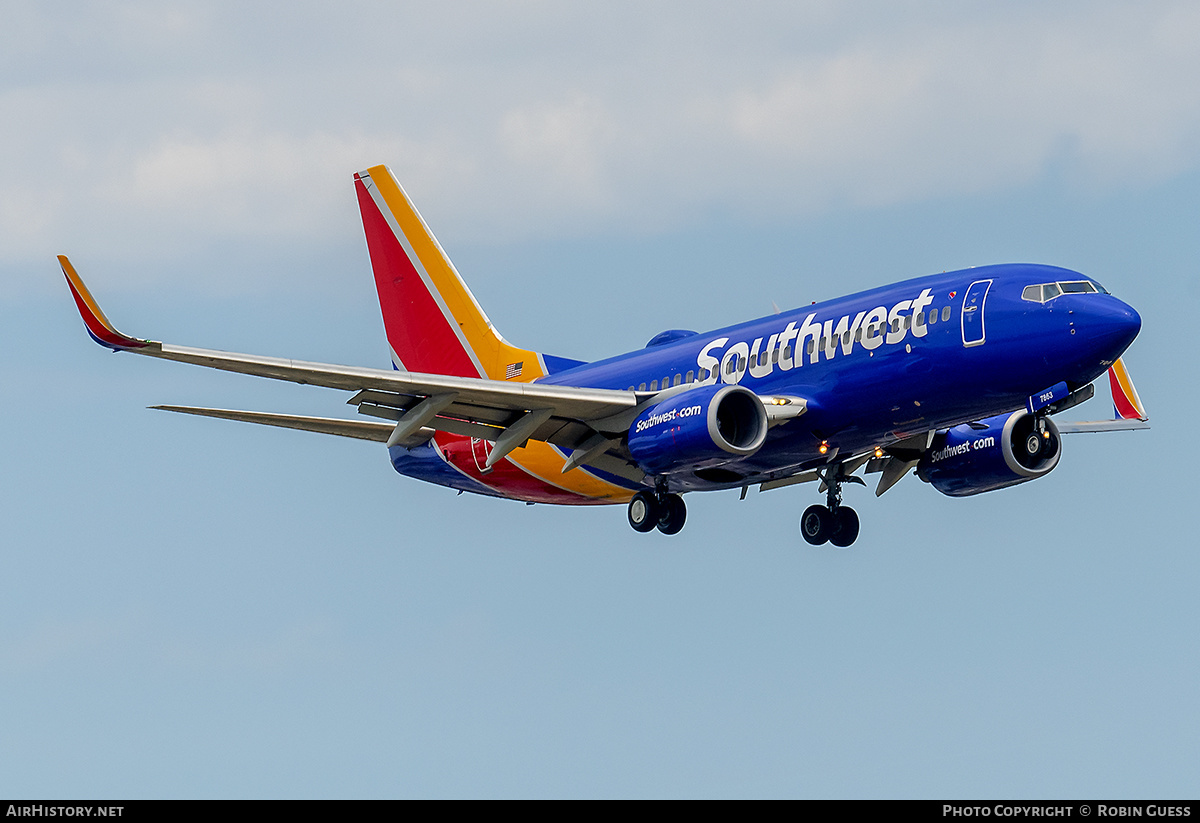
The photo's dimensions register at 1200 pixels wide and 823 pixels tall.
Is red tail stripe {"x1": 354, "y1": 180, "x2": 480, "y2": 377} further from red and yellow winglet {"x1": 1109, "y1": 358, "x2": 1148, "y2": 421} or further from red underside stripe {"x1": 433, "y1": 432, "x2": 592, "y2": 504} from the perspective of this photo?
red and yellow winglet {"x1": 1109, "y1": 358, "x2": 1148, "y2": 421}

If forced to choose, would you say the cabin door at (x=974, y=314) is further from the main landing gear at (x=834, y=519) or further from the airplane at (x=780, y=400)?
the main landing gear at (x=834, y=519)

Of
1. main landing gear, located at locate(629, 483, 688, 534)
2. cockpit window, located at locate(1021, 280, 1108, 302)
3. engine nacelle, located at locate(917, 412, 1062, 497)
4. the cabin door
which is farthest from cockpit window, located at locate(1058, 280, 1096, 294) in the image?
main landing gear, located at locate(629, 483, 688, 534)

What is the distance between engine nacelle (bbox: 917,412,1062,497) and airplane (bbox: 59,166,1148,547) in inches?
1.8

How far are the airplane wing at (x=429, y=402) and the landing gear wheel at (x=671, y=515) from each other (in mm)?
1946

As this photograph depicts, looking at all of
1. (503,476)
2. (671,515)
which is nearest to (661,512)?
(671,515)

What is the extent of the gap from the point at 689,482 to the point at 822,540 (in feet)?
15.0

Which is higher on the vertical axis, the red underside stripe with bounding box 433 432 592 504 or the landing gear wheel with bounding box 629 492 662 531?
the red underside stripe with bounding box 433 432 592 504

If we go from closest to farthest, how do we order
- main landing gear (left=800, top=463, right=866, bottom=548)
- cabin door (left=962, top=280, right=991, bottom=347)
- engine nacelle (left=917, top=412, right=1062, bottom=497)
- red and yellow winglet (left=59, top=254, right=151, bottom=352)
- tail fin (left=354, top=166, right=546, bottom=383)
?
red and yellow winglet (left=59, top=254, right=151, bottom=352) → cabin door (left=962, top=280, right=991, bottom=347) → engine nacelle (left=917, top=412, right=1062, bottom=497) → main landing gear (left=800, top=463, right=866, bottom=548) → tail fin (left=354, top=166, right=546, bottom=383)

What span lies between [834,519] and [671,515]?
4985 millimetres

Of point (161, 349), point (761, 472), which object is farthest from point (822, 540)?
point (161, 349)

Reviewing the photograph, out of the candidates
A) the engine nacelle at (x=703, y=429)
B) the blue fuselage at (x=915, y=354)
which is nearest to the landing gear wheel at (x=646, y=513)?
the blue fuselage at (x=915, y=354)

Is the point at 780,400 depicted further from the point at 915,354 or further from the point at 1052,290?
the point at 1052,290

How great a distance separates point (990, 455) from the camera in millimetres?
47625

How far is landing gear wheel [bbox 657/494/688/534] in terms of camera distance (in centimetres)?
4638
